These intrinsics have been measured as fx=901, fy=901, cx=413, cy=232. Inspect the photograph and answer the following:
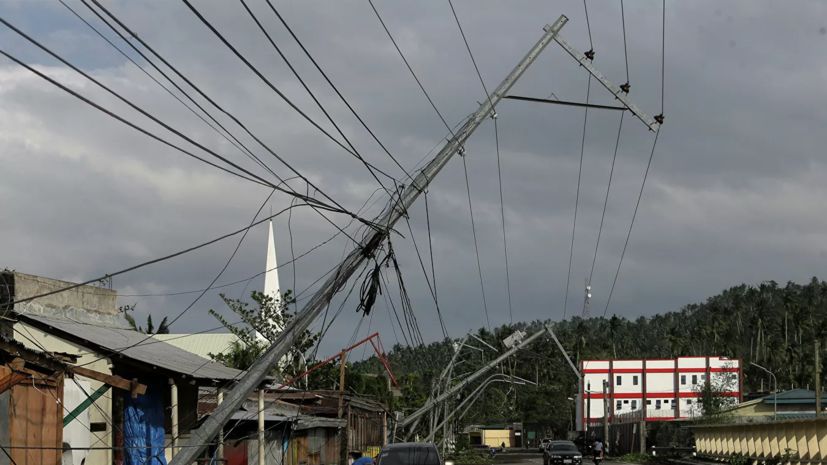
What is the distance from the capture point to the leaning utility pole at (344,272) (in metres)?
13.1

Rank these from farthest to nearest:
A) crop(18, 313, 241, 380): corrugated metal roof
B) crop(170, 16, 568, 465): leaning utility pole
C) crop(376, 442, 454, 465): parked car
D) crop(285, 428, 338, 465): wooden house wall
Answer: crop(285, 428, 338, 465): wooden house wall, crop(376, 442, 454, 465): parked car, crop(18, 313, 241, 380): corrugated metal roof, crop(170, 16, 568, 465): leaning utility pole

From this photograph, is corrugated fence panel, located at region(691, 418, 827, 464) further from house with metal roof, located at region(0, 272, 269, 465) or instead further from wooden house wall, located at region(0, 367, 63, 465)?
wooden house wall, located at region(0, 367, 63, 465)

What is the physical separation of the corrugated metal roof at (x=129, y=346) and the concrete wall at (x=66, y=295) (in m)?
0.48

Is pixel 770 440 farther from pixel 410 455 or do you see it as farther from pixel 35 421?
pixel 35 421

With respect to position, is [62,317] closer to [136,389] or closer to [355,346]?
[136,389]

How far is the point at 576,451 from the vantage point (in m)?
45.1

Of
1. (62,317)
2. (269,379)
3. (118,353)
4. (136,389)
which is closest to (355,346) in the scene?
(269,379)

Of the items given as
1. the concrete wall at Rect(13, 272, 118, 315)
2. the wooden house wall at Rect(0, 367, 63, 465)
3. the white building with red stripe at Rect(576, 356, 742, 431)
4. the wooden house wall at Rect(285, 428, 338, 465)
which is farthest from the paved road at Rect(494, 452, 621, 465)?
the wooden house wall at Rect(0, 367, 63, 465)

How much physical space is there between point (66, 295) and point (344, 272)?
960cm

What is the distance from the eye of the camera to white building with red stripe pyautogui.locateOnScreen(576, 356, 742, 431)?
10600 centimetres

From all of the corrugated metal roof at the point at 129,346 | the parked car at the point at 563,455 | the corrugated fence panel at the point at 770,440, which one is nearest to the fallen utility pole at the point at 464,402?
the parked car at the point at 563,455

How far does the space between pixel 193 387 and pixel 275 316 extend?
26752 millimetres

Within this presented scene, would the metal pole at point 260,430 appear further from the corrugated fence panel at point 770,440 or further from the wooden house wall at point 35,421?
the corrugated fence panel at point 770,440

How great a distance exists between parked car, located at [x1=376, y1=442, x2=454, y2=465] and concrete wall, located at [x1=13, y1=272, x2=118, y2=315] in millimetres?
8432
